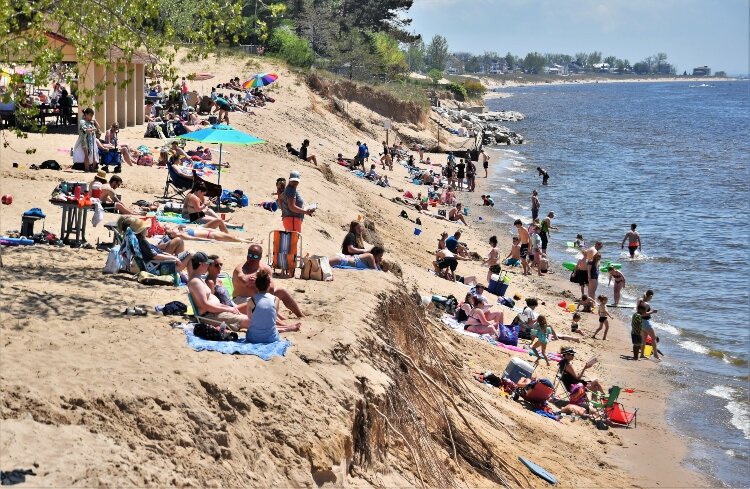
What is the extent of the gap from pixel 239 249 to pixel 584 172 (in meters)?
38.0

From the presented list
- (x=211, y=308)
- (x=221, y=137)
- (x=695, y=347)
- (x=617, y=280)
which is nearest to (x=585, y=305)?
(x=617, y=280)

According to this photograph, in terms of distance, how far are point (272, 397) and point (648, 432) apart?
788cm

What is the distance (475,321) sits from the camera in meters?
16.8

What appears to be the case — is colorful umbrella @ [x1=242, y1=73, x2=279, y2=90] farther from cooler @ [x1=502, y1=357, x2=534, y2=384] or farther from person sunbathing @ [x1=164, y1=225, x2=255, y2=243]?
cooler @ [x1=502, y1=357, x2=534, y2=384]

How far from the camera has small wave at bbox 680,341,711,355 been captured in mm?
19203

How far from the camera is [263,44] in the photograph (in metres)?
56.1

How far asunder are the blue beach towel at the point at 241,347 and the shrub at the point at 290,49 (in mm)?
44088

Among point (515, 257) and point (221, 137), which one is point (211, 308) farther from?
point (515, 257)

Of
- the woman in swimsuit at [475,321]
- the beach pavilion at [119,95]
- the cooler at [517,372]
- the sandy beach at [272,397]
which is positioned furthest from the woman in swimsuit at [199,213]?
the beach pavilion at [119,95]

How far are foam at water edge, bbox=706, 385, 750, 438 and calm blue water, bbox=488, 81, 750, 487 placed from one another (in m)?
0.02

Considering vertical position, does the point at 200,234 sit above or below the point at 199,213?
below

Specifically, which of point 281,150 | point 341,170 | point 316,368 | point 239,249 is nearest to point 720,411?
point 239,249

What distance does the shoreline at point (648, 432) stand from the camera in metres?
13.0

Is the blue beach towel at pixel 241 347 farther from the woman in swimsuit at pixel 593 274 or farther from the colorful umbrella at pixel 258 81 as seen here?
the colorful umbrella at pixel 258 81
